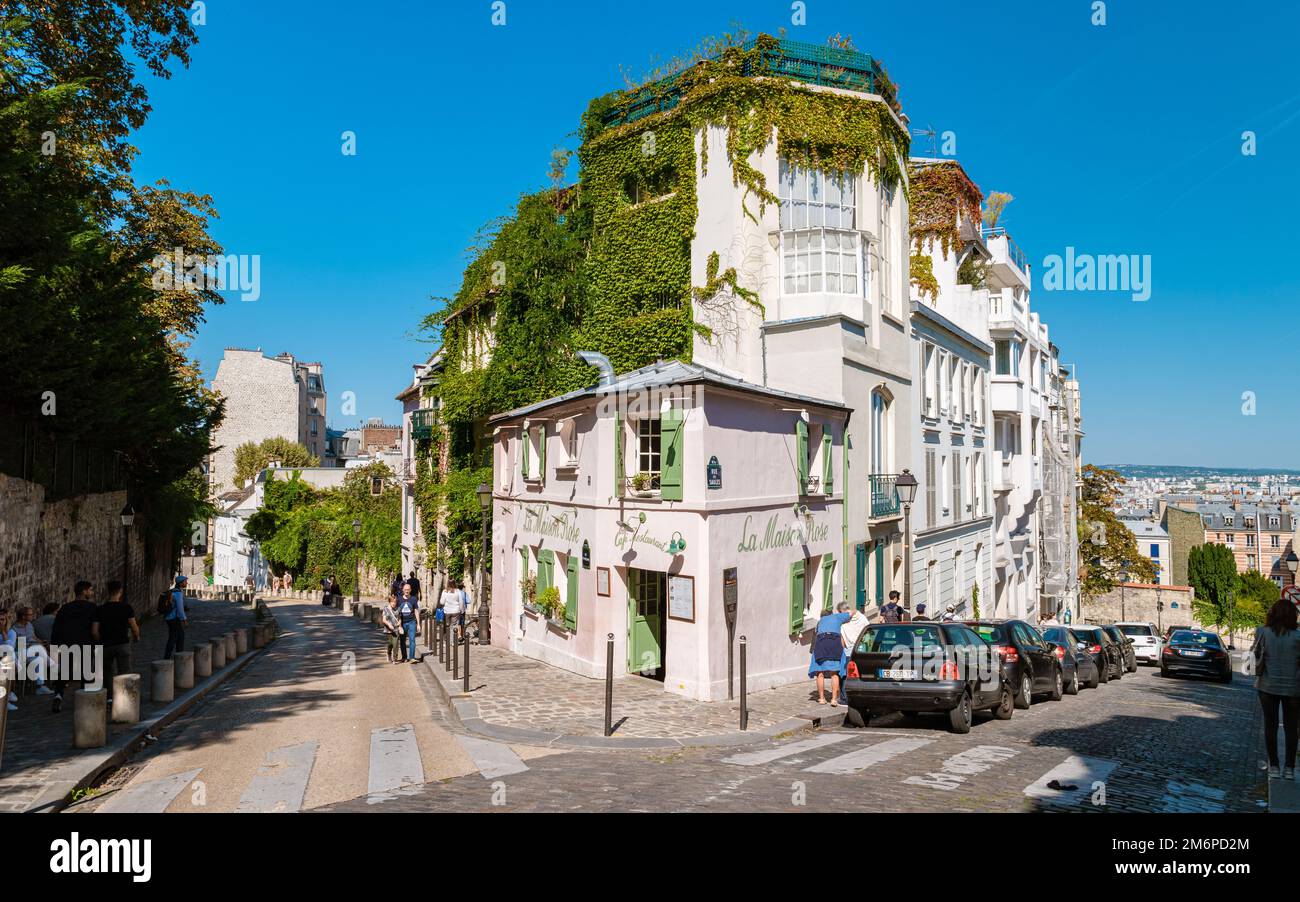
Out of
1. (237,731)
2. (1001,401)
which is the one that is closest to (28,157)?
(237,731)

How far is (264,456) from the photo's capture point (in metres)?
74.0

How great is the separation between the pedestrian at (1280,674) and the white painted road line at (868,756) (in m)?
3.54

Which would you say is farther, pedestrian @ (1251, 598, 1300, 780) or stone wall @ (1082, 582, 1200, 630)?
stone wall @ (1082, 582, 1200, 630)

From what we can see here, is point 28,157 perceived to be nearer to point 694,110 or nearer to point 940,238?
point 694,110

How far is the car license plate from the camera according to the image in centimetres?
1165

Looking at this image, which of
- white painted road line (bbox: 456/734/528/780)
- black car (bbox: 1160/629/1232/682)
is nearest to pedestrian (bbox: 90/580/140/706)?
white painted road line (bbox: 456/734/528/780)

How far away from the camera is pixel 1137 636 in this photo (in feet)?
104

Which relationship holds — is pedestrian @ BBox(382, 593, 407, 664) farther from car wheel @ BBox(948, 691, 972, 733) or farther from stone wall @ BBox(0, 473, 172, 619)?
car wheel @ BBox(948, 691, 972, 733)

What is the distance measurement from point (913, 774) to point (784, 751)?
7.40 ft

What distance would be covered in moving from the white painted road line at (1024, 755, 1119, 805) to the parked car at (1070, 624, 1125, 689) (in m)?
11.3

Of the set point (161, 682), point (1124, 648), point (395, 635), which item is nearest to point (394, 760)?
point (161, 682)

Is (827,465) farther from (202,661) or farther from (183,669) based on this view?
(202,661)

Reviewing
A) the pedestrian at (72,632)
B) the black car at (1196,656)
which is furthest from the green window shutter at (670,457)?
the black car at (1196,656)

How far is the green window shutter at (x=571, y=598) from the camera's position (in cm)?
1736
